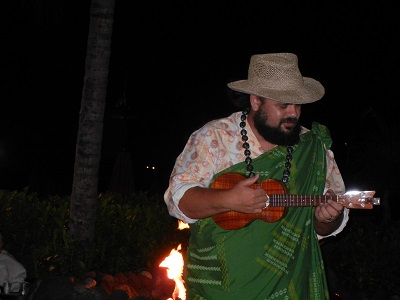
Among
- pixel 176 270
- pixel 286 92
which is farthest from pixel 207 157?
pixel 176 270

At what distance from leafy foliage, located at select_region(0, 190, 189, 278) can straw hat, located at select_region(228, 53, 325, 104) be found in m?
3.77

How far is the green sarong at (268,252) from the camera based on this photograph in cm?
388

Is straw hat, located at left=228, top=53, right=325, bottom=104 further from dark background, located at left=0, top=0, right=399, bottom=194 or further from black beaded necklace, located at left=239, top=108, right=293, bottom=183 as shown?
dark background, located at left=0, top=0, right=399, bottom=194

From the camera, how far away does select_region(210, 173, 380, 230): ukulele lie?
384cm

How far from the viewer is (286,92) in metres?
4.04

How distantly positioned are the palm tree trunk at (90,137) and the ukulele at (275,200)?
3991mm

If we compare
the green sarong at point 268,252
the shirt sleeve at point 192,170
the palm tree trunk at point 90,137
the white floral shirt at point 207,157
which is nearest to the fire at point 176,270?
the palm tree trunk at point 90,137

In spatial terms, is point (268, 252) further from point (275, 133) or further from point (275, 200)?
point (275, 133)

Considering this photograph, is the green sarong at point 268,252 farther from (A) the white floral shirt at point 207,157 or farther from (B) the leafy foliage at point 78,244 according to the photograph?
(B) the leafy foliage at point 78,244

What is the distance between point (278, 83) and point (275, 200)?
2.14 feet

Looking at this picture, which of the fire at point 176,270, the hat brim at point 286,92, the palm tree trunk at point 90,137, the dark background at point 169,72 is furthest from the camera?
the dark background at point 169,72

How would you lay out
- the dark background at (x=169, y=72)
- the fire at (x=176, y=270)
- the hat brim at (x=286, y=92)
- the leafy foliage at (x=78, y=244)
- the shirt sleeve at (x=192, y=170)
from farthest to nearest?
the dark background at (x=169, y=72), the leafy foliage at (x=78, y=244), the fire at (x=176, y=270), the hat brim at (x=286, y=92), the shirt sleeve at (x=192, y=170)

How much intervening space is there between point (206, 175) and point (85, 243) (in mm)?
4029

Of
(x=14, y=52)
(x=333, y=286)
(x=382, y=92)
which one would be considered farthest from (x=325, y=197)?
(x=14, y=52)
